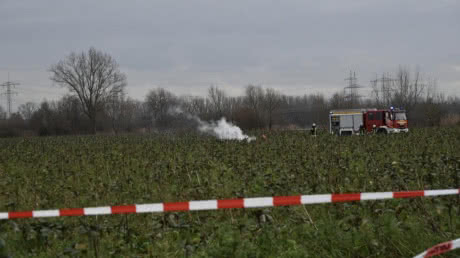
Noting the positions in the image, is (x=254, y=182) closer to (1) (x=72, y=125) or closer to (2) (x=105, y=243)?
(2) (x=105, y=243)

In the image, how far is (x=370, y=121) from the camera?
32.0 metres

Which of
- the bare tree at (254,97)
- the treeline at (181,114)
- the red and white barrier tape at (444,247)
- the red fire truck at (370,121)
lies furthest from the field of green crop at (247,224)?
the bare tree at (254,97)

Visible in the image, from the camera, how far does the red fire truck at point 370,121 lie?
31.2 metres

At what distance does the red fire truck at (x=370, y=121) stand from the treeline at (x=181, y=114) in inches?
766

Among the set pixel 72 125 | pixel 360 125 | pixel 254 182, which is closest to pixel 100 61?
pixel 72 125

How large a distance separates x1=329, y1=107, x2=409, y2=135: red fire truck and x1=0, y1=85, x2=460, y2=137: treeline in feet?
63.8

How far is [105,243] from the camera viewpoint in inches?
245

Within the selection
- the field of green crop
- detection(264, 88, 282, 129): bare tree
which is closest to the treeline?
detection(264, 88, 282, 129): bare tree

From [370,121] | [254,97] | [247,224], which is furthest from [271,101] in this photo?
[247,224]

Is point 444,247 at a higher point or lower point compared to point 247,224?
higher

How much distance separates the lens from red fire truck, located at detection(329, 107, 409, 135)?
31219mm

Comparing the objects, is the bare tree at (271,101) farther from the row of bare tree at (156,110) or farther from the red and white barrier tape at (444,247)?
the red and white barrier tape at (444,247)

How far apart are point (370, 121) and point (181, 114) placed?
55.2 meters

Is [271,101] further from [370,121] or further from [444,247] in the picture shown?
[444,247]
